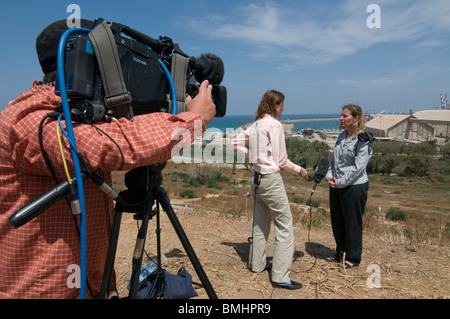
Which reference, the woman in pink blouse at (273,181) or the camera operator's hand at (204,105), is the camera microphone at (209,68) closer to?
the camera operator's hand at (204,105)

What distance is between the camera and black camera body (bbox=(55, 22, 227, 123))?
1.21m

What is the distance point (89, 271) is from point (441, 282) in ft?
10.9

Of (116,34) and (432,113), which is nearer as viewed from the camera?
(116,34)

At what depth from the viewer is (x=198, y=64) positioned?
167 cm

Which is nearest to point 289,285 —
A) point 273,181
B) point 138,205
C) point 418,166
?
point 273,181

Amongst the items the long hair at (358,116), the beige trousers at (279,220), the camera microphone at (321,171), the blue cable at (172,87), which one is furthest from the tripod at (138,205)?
the long hair at (358,116)

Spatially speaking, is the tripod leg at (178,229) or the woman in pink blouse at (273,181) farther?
the woman in pink blouse at (273,181)

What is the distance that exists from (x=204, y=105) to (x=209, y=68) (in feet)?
1.09

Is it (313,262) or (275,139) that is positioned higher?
(275,139)

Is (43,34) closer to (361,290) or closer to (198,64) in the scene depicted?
(198,64)

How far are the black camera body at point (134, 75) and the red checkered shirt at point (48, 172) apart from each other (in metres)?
0.10

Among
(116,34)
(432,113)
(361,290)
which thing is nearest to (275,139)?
(361,290)

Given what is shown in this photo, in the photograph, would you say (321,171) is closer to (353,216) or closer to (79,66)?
(353,216)

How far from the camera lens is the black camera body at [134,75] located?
1.21 meters
